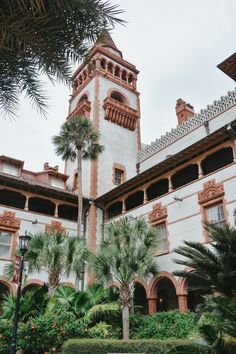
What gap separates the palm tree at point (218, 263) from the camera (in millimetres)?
10344

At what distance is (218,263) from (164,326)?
18.8ft

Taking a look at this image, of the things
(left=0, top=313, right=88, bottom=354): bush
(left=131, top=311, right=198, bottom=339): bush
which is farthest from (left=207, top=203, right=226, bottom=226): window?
(left=0, top=313, right=88, bottom=354): bush

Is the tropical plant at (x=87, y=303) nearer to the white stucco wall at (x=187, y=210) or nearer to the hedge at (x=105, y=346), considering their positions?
the hedge at (x=105, y=346)

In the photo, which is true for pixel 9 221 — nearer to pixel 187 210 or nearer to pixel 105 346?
pixel 187 210

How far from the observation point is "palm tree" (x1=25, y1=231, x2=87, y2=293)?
618 inches

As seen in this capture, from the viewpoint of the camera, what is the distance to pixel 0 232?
20781mm

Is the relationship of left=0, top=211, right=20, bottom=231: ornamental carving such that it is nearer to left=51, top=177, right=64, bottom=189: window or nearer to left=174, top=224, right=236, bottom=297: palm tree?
left=51, top=177, right=64, bottom=189: window

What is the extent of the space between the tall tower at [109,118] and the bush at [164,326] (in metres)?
8.28

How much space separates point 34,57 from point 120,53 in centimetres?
2941

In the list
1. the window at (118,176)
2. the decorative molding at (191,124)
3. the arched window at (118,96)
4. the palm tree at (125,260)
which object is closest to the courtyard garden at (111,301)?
the palm tree at (125,260)

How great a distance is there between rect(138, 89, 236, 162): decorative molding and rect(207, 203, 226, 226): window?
24.9 ft

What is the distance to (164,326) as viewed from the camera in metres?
14.8

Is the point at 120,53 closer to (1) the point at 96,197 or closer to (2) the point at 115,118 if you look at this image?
(2) the point at 115,118

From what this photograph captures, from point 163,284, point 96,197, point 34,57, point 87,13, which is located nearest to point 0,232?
point 96,197
